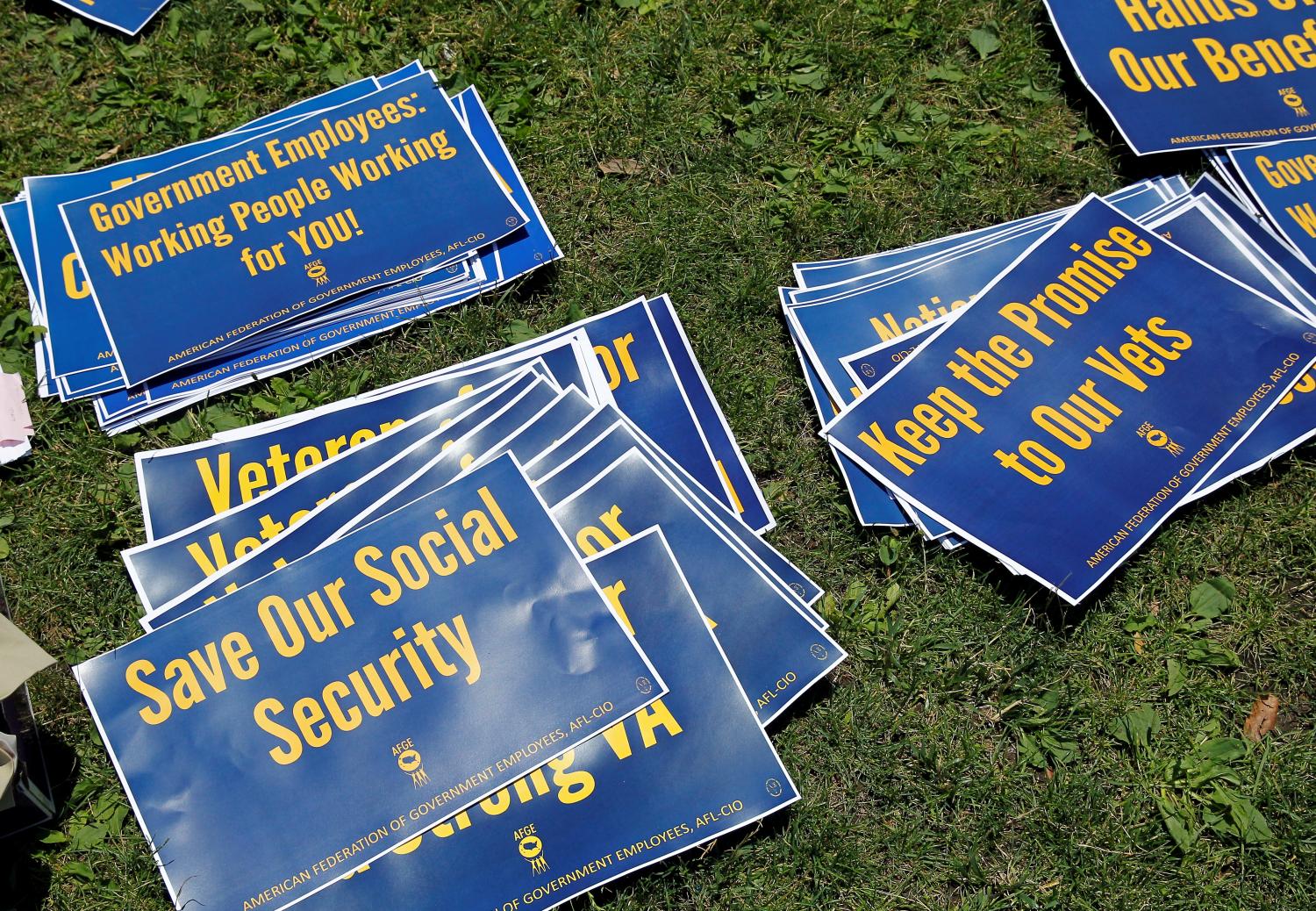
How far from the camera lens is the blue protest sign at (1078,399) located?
259 centimetres

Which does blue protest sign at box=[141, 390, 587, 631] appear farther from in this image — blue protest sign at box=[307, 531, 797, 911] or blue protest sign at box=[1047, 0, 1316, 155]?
blue protest sign at box=[1047, 0, 1316, 155]

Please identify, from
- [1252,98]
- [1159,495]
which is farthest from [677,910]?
[1252,98]

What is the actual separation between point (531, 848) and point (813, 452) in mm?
1185

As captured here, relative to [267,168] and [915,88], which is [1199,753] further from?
[267,168]

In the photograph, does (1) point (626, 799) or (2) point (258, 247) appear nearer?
(1) point (626, 799)

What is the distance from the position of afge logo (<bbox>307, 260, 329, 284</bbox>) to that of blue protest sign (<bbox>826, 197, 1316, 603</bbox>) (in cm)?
136

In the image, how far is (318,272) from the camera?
2.78m

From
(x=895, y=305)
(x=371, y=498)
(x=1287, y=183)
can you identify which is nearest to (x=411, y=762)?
(x=371, y=498)

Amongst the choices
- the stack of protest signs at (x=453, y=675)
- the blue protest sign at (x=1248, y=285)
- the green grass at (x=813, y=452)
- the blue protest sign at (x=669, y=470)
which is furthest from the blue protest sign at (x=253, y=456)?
the blue protest sign at (x=1248, y=285)

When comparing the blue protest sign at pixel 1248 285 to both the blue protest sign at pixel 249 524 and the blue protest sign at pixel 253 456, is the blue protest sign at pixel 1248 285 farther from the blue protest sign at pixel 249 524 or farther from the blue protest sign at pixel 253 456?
the blue protest sign at pixel 253 456

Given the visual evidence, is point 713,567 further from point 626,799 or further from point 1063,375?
point 1063,375

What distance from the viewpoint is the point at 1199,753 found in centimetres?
250

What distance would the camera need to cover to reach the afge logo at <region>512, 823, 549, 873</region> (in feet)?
7.31

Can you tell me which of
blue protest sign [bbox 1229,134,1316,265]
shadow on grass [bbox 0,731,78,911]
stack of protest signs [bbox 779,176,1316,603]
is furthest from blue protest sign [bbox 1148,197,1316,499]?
shadow on grass [bbox 0,731,78,911]
